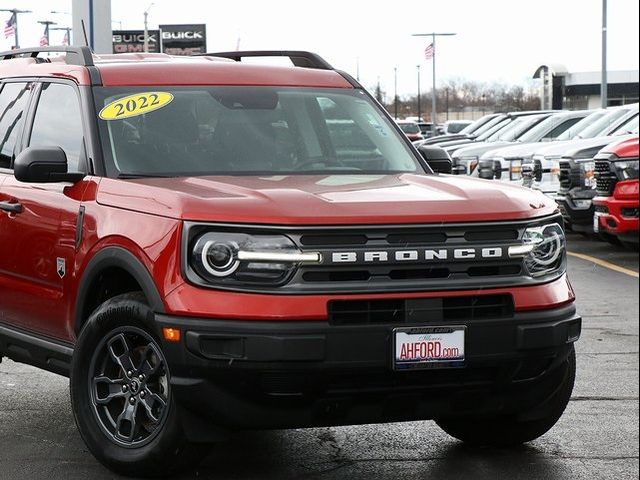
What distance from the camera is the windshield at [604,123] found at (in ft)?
62.4

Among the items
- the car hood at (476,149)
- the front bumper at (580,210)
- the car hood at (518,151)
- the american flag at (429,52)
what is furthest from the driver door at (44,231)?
the american flag at (429,52)

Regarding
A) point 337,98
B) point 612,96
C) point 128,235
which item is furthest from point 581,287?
point 612,96

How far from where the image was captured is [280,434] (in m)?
6.16

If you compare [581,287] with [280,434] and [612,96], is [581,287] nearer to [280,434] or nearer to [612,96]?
[280,434]

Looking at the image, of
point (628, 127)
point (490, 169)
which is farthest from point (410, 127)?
point (628, 127)

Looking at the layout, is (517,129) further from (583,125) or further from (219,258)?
(219,258)

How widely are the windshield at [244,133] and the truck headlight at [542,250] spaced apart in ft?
3.86

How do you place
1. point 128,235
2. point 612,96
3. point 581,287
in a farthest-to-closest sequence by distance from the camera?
point 612,96
point 581,287
point 128,235

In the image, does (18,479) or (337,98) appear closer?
(18,479)

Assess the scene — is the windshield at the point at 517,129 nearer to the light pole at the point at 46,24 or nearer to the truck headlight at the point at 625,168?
the truck headlight at the point at 625,168

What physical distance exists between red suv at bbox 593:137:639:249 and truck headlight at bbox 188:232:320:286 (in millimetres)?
9281

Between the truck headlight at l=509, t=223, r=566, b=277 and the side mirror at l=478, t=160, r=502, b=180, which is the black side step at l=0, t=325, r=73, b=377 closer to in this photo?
the truck headlight at l=509, t=223, r=566, b=277

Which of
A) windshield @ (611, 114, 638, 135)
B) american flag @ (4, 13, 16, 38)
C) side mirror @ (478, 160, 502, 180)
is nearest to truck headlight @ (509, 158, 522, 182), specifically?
side mirror @ (478, 160, 502, 180)

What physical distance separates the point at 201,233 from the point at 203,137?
1.29 metres
